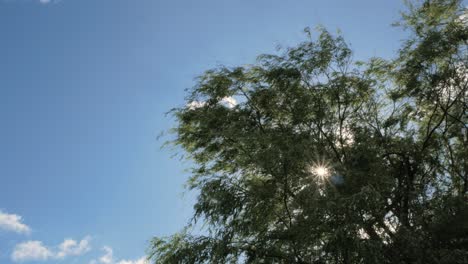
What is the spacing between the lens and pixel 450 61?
795 cm

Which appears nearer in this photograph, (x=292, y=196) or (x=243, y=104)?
(x=292, y=196)

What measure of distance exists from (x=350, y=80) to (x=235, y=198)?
4.01m

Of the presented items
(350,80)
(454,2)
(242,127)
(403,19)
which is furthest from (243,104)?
(454,2)

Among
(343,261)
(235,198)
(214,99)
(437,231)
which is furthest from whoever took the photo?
(214,99)

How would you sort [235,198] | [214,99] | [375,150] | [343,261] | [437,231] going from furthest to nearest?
[214,99] → [375,150] → [235,198] → [437,231] → [343,261]

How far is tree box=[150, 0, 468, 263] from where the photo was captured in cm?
579

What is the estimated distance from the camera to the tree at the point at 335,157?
579 centimetres

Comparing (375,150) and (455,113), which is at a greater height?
(455,113)

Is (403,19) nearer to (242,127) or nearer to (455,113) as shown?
(455,113)

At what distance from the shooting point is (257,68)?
8930 millimetres

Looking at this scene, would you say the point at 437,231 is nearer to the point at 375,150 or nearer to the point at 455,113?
the point at 375,150

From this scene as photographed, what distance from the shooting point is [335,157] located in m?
7.88

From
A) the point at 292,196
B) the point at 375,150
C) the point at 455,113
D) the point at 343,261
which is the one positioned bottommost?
the point at 343,261

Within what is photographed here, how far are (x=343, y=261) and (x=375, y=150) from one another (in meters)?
2.84
